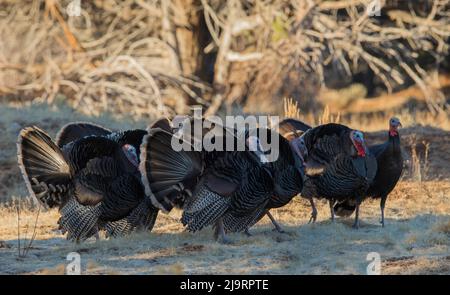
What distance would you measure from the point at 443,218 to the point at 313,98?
1061 cm

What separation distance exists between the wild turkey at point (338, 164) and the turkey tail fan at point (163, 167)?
150cm

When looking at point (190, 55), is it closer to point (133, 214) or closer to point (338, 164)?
point (338, 164)

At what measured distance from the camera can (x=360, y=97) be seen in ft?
84.2

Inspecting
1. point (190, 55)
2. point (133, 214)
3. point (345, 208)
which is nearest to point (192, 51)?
point (190, 55)

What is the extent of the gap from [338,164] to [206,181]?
1530mm

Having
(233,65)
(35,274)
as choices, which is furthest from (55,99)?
(35,274)

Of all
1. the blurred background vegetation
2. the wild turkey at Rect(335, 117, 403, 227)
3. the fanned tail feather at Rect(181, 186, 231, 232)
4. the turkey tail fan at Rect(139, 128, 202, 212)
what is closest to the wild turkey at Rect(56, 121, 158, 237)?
the turkey tail fan at Rect(139, 128, 202, 212)

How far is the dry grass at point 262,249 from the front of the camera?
7426mm

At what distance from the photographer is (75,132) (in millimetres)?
9500

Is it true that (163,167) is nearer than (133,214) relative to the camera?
Yes

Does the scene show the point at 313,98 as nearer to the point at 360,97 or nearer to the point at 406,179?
the point at 360,97

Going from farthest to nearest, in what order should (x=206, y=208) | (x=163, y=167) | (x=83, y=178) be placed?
(x=83, y=178) → (x=206, y=208) → (x=163, y=167)

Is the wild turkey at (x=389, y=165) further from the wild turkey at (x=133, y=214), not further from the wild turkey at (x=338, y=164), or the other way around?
the wild turkey at (x=133, y=214)

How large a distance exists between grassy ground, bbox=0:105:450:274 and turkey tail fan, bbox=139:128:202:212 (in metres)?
0.46
